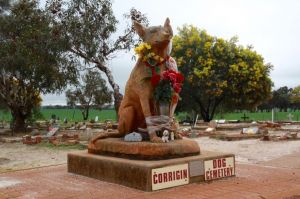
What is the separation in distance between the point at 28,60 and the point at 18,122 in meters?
5.10

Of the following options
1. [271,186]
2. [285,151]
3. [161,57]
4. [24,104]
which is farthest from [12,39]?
[271,186]

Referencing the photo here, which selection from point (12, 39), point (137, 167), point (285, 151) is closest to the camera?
point (137, 167)

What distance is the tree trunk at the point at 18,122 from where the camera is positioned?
23.4 m

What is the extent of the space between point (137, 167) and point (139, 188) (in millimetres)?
314

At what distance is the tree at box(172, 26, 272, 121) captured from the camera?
29.0m

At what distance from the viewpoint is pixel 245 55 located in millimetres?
30688

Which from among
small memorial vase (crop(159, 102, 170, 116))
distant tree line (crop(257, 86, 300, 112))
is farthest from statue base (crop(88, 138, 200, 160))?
distant tree line (crop(257, 86, 300, 112))

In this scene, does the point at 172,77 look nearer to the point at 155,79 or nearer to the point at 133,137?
the point at 155,79

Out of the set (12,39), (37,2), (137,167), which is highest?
(37,2)

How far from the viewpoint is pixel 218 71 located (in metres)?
29.9

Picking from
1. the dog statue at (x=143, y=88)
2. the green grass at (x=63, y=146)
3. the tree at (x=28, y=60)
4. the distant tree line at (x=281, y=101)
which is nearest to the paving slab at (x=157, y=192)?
the dog statue at (x=143, y=88)

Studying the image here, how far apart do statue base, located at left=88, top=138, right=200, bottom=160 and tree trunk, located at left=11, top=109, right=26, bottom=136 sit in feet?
57.7

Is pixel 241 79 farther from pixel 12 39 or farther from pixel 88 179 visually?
pixel 88 179

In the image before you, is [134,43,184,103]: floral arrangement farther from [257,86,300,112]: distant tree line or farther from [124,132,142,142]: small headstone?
[257,86,300,112]: distant tree line
